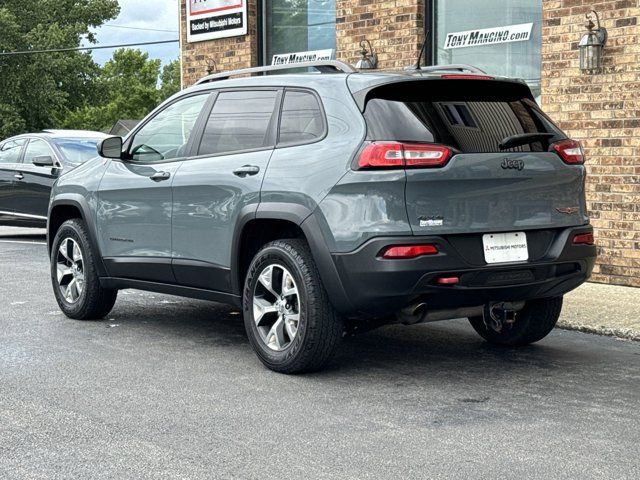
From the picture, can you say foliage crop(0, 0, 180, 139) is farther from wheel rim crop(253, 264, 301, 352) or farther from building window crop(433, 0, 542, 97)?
wheel rim crop(253, 264, 301, 352)

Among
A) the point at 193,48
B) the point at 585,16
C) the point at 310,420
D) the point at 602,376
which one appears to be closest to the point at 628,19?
the point at 585,16

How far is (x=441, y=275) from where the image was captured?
5.97 m

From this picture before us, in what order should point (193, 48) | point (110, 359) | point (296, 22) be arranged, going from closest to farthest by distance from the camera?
point (110, 359) → point (296, 22) → point (193, 48)

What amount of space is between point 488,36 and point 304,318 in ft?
23.4

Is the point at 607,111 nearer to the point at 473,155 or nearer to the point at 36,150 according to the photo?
the point at 473,155

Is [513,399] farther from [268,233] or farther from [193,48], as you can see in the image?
[193,48]

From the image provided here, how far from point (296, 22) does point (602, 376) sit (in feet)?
32.1

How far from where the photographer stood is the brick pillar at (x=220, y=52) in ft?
51.0

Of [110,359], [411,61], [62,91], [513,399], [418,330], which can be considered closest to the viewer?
[513,399]

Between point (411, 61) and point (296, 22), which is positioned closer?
point (411, 61)

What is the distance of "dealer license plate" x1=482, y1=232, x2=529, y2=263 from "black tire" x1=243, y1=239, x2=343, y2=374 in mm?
940

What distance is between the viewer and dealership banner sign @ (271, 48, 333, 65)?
1454 centimetres

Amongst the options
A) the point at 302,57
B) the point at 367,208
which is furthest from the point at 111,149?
the point at 302,57

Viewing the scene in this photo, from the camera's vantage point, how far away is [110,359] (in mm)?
6953
